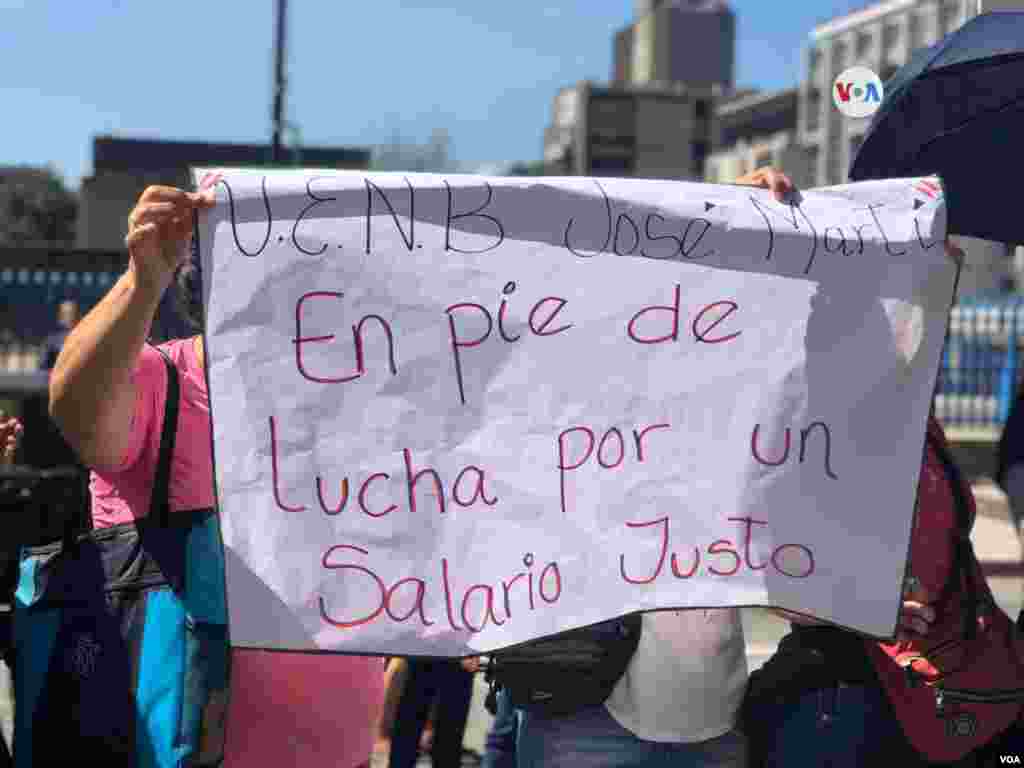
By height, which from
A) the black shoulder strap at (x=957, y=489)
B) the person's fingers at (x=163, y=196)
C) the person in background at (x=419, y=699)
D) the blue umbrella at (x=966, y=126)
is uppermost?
the blue umbrella at (x=966, y=126)

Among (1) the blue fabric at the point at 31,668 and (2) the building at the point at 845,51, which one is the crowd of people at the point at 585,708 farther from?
(2) the building at the point at 845,51

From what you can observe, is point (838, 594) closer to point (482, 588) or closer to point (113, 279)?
point (482, 588)

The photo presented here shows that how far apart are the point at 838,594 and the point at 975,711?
375mm

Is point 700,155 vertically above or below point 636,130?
below

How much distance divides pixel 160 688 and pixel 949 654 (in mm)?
1332

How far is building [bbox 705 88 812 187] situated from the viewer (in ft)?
313

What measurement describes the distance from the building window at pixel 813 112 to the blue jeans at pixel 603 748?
310 feet

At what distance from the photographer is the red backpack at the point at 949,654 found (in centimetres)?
241

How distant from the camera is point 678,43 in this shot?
132 meters

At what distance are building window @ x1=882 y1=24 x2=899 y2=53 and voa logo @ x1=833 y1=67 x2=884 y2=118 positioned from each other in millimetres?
96254

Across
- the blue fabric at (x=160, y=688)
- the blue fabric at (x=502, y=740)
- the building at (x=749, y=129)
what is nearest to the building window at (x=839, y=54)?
the building at (x=749, y=129)

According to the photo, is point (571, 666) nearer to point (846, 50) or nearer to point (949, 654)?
point (949, 654)

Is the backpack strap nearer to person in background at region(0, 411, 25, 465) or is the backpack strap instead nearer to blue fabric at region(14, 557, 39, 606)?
blue fabric at region(14, 557, 39, 606)

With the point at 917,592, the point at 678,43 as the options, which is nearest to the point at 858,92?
the point at 917,592
